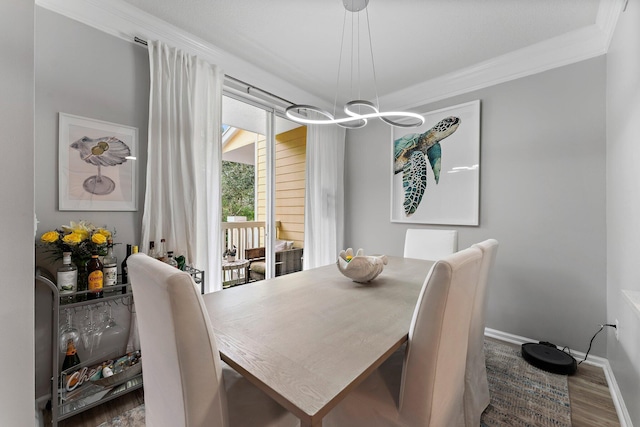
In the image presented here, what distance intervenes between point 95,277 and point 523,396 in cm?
278

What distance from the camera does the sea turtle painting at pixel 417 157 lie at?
301cm

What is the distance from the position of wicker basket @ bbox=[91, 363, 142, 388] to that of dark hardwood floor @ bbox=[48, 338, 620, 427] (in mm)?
145

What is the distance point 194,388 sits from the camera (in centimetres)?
78

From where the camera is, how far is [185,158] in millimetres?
2229

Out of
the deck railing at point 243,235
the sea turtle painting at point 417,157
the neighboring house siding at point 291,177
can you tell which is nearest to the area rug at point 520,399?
the sea turtle painting at point 417,157

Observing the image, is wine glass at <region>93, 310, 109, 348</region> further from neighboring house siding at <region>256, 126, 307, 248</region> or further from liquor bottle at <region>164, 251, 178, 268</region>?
neighboring house siding at <region>256, 126, 307, 248</region>

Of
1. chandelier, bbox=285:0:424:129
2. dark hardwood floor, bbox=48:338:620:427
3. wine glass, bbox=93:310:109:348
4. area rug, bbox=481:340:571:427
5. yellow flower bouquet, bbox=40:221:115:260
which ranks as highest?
chandelier, bbox=285:0:424:129

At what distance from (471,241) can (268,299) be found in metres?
2.32

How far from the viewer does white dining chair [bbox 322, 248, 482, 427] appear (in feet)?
3.08

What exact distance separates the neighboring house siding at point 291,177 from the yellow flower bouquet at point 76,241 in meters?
1.88

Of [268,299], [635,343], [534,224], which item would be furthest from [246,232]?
[635,343]

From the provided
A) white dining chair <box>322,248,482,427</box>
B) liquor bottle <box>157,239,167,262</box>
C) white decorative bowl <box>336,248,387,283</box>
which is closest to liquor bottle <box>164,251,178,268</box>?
liquor bottle <box>157,239,167,262</box>

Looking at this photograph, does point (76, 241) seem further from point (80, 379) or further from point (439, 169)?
point (439, 169)

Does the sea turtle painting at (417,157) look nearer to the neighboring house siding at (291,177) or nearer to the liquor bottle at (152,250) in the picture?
the neighboring house siding at (291,177)
